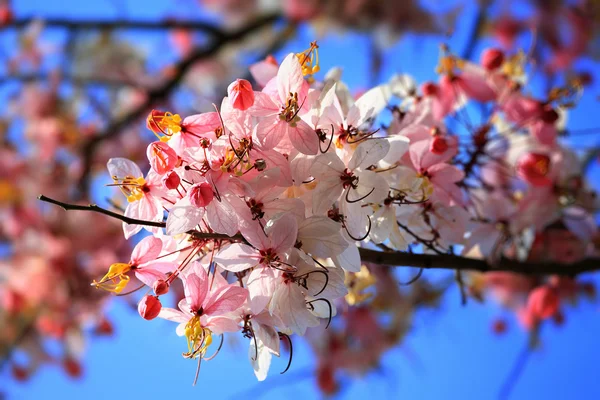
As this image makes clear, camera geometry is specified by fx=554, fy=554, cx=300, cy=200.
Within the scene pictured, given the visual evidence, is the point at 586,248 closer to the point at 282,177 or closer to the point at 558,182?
the point at 558,182

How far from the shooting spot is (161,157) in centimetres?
31

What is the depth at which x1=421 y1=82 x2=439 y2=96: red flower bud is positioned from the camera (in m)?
0.49

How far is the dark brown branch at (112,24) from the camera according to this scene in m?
1.43

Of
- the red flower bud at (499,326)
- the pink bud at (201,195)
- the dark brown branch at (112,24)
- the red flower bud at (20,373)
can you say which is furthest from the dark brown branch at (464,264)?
the red flower bud at (20,373)

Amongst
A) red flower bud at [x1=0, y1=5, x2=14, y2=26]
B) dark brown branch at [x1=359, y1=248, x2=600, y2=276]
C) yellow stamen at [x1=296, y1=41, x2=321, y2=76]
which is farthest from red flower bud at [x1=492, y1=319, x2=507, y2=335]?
red flower bud at [x1=0, y1=5, x2=14, y2=26]

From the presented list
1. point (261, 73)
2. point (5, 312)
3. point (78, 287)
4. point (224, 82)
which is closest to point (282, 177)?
point (261, 73)

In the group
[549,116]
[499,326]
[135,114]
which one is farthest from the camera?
[135,114]

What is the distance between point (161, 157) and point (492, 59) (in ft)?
1.19

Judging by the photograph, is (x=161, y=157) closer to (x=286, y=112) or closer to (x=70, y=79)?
(x=286, y=112)

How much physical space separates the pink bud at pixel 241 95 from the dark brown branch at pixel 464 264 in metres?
0.11

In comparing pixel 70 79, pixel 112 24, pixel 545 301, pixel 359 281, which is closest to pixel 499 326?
pixel 545 301

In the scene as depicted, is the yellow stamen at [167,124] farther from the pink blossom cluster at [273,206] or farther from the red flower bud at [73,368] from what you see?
the red flower bud at [73,368]

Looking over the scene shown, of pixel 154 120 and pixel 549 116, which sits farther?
pixel 549 116

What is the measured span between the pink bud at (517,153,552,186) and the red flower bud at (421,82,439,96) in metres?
0.11
